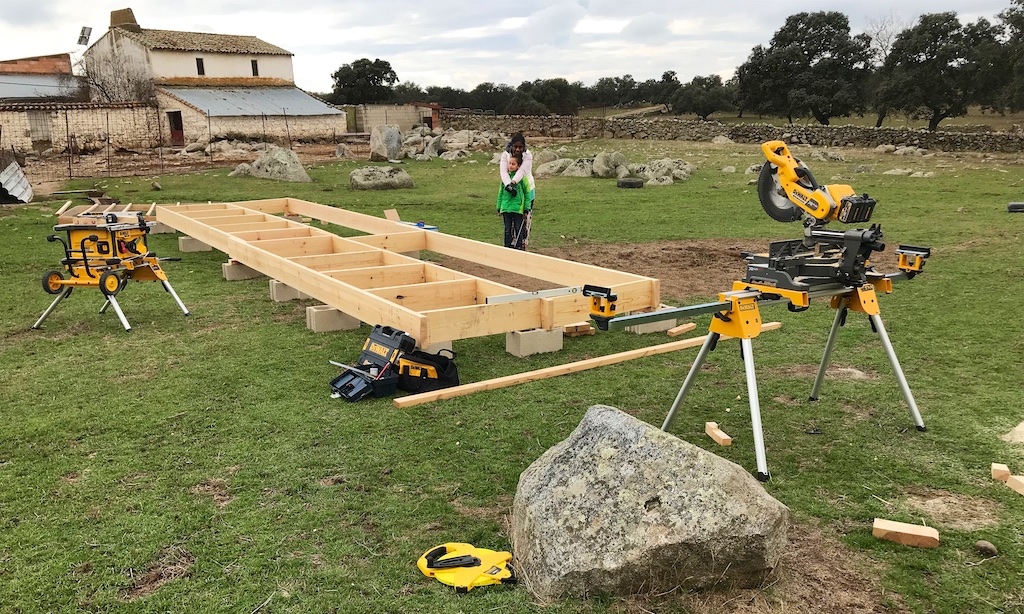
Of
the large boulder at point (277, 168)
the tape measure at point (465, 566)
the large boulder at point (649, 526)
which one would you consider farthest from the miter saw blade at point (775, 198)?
the large boulder at point (277, 168)

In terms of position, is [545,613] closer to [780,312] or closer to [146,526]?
[146,526]

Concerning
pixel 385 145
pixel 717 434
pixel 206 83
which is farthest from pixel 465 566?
pixel 206 83

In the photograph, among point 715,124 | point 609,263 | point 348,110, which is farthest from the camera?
point 348,110

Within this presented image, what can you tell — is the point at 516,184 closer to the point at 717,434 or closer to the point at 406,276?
the point at 406,276

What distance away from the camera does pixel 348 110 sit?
145ft

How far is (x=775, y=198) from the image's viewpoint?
13.0 feet

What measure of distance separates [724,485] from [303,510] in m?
1.97

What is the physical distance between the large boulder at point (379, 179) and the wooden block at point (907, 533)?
15.9 meters

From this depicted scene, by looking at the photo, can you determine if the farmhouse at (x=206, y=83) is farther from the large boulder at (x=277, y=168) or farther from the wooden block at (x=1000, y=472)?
the wooden block at (x=1000, y=472)

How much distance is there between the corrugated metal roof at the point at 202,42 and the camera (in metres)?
34.6

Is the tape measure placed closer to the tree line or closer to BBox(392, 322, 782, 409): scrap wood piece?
BBox(392, 322, 782, 409): scrap wood piece

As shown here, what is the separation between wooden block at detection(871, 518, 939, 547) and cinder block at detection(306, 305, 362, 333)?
186 inches

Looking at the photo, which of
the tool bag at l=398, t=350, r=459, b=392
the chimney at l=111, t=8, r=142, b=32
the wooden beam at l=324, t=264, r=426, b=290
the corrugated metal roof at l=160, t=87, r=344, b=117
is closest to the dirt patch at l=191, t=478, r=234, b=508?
the tool bag at l=398, t=350, r=459, b=392

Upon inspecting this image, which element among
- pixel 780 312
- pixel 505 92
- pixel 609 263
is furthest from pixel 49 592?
pixel 505 92
